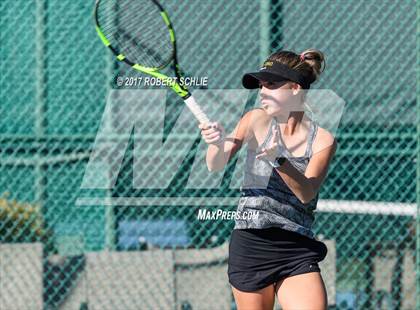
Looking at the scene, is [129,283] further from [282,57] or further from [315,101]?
[282,57]

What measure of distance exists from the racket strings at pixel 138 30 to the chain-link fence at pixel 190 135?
0.33 m

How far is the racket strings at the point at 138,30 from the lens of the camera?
5.17m

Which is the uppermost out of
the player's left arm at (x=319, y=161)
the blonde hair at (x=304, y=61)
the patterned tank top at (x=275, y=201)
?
the blonde hair at (x=304, y=61)

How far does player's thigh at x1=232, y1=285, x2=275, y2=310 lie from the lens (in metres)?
3.91

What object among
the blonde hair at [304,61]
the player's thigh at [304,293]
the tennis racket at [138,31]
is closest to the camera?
the player's thigh at [304,293]

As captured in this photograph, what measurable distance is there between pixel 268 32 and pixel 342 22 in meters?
0.50

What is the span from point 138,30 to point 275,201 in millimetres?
2031

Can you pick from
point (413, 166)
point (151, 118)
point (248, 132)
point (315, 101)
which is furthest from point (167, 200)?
point (248, 132)

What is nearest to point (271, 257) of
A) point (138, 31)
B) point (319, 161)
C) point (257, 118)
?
point (319, 161)

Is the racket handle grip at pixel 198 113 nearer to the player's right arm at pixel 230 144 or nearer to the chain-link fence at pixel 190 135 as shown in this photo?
the player's right arm at pixel 230 144

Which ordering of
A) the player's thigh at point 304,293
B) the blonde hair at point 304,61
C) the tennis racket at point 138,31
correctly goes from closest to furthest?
the player's thigh at point 304,293 → the blonde hair at point 304,61 → the tennis racket at point 138,31

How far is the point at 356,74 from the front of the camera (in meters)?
6.21

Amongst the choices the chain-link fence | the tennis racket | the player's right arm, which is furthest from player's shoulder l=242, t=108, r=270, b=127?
the chain-link fence

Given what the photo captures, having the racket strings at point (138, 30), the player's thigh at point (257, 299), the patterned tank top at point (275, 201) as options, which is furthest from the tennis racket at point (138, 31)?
the player's thigh at point (257, 299)
